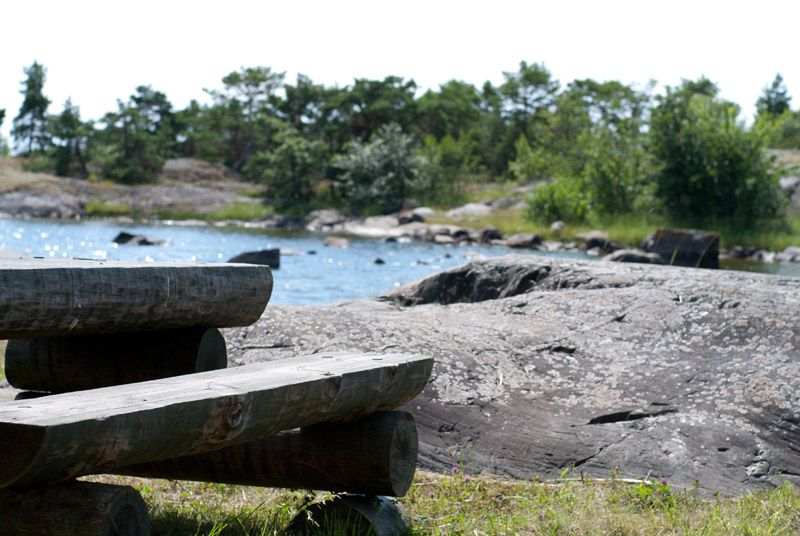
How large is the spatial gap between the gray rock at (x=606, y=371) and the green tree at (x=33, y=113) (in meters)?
72.0

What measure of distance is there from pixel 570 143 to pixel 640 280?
4891 centimetres

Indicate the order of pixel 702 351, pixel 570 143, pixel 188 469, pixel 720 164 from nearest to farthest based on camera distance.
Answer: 1. pixel 188 469
2. pixel 702 351
3. pixel 720 164
4. pixel 570 143

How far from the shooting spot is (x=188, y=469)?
11.2 feet

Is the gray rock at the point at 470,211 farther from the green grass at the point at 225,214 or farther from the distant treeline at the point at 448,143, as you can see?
the green grass at the point at 225,214

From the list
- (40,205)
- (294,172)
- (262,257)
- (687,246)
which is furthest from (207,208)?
(687,246)

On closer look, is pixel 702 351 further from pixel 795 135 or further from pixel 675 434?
pixel 795 135

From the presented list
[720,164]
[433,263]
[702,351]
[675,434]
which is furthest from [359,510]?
[720,164]

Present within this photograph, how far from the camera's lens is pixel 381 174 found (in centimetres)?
5372

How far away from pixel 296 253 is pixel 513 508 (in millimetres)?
27233

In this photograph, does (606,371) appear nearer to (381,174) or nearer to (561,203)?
(561,203)

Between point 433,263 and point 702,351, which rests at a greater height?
point 702,351

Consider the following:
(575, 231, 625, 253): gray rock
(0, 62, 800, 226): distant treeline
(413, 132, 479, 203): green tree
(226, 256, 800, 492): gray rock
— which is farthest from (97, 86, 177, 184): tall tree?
(226, 256, 800, 492): gray rock

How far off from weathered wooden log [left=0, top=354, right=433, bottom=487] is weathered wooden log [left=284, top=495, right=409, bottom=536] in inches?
15.9

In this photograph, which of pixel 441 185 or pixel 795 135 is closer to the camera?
pixel 441 185
